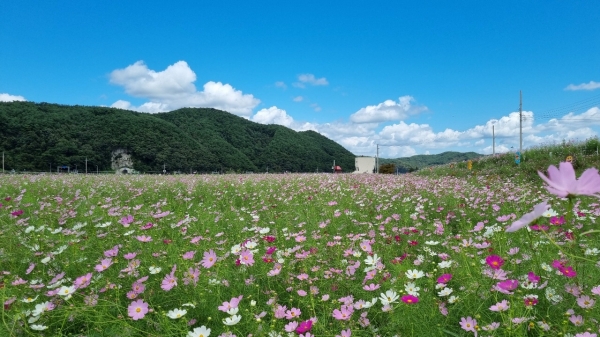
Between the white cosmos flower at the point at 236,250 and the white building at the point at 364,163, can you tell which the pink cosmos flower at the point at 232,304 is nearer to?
the white cosmos flower at the point at 236,250

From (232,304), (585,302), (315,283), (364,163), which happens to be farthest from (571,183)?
(364,163)

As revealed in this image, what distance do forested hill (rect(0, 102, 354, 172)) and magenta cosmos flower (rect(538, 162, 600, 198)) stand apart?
173 feet

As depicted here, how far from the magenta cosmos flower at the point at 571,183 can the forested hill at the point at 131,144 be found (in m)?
52.7

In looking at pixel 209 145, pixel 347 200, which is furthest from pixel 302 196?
pixel 209 145

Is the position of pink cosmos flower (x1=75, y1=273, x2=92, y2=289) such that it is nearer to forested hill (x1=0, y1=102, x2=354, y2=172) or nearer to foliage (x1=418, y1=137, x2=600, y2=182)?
foliage (x1=418, y1=137, x2=600, y2=182)

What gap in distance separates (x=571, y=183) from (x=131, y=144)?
57.8 meters

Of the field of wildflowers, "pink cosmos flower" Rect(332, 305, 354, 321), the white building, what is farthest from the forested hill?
"pink cosmos flower" Rect(332, 305, 354, 321)

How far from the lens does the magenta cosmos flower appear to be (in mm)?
676

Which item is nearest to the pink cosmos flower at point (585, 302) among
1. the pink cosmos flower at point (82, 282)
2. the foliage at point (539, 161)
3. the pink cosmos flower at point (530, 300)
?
the pink cosmos flower at point (530, 300)

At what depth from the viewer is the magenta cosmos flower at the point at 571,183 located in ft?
2.22

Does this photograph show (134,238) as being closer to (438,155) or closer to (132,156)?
(132,156)

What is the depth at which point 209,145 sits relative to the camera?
66938 millimetres

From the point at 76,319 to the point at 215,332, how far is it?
788 millimetres

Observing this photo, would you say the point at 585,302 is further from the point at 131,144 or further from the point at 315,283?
the point at 131,144
